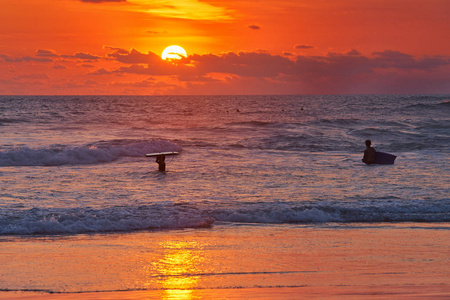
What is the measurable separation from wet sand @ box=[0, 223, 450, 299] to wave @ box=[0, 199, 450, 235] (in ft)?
2.14

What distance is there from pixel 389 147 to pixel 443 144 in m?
3.36

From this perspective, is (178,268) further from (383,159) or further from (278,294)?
(383,159)

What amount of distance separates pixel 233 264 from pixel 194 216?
381 centimetres

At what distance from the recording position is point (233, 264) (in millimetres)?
7621

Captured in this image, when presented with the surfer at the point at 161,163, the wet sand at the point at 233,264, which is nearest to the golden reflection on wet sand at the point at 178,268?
the wet sand at the point at 233,264

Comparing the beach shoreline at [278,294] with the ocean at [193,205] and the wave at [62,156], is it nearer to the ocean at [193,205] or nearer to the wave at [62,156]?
the ocean at [193,205]

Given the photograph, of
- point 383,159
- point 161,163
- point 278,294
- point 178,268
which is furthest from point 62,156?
point 278,294

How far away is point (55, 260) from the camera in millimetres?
7895

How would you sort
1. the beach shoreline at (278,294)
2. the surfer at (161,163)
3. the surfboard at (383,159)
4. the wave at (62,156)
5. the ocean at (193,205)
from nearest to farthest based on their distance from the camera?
the beach shoreline at (278,294), the ocean at (193,205), the surfer at (161,163), the surfboard at (383,159), the wave at (62,156)

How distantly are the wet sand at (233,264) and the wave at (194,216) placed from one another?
65 centimetres

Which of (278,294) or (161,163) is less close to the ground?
(161,163)

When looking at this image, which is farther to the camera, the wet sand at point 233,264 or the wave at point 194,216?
the wave at point 194,216

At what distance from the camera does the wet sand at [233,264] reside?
20.9 ft

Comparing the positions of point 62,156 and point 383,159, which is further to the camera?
point 62,156
